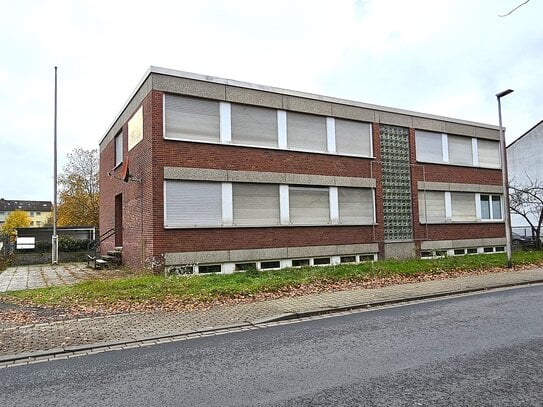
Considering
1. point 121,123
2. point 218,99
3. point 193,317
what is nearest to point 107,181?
point 121,123

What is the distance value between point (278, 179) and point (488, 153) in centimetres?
1392

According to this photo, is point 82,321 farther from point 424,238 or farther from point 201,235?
point 424,238

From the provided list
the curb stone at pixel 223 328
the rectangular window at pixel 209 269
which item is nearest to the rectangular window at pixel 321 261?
the rectangular window at pixel 209 269

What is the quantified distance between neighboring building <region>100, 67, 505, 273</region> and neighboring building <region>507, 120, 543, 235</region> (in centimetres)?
1793

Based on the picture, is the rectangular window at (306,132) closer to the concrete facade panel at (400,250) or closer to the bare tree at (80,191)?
the concrete facade panel at (400,250)

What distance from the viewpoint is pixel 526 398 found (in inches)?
167

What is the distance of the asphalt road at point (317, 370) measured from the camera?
4445 millimetres

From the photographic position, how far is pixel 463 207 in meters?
23.3

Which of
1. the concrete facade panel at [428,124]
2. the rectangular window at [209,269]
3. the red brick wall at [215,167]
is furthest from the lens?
the concrete facade panel at [428,124]

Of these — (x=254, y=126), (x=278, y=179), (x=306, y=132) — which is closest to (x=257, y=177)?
(x=278, y=179)

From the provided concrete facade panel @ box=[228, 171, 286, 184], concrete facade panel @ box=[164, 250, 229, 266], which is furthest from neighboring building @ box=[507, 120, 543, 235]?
concrete facade panel @ box=[164, 250, 229, 266]

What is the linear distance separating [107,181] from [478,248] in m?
19.7

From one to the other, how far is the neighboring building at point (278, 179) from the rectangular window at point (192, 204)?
1.4 inches

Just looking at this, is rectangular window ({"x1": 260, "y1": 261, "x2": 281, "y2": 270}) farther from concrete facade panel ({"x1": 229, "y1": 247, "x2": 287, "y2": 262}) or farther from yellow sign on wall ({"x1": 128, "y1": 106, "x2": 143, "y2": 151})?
yellow sign on wall ({"x1": 128, "y1": 106, "x2": 143, "y2": 151})
